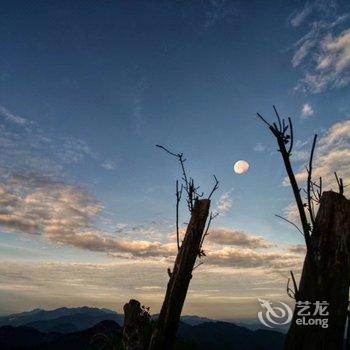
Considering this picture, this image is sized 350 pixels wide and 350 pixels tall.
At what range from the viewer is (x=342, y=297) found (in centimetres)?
416

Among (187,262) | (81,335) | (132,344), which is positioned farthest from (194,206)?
(81,335)

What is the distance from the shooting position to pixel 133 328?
8.44 metres

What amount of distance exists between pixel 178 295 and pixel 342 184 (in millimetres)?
4708

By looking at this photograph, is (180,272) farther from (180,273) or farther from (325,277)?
(325,277)

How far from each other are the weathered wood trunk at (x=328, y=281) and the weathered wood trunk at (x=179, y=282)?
3.67 m

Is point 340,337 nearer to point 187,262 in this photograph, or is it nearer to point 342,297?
point 342,297

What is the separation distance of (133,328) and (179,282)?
68.1 inches

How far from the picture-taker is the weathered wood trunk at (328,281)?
13.4 feet

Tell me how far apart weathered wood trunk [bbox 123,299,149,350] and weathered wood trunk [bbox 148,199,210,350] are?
0.84 m

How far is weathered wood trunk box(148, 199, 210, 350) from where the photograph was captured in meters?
7.55

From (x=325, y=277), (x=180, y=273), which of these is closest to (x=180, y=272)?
(x=180, y=273)

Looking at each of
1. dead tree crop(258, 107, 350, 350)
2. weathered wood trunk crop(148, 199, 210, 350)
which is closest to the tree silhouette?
weathered wood trunk crop(148, 199, 210, 350)

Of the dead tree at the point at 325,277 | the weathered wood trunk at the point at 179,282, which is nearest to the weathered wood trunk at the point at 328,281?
the dead tree at the point at 325,277

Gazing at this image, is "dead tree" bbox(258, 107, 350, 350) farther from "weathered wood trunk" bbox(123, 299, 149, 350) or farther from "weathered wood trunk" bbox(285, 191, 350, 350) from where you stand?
"weathered wood trunk" bbox(123, 299, 149, 350)
